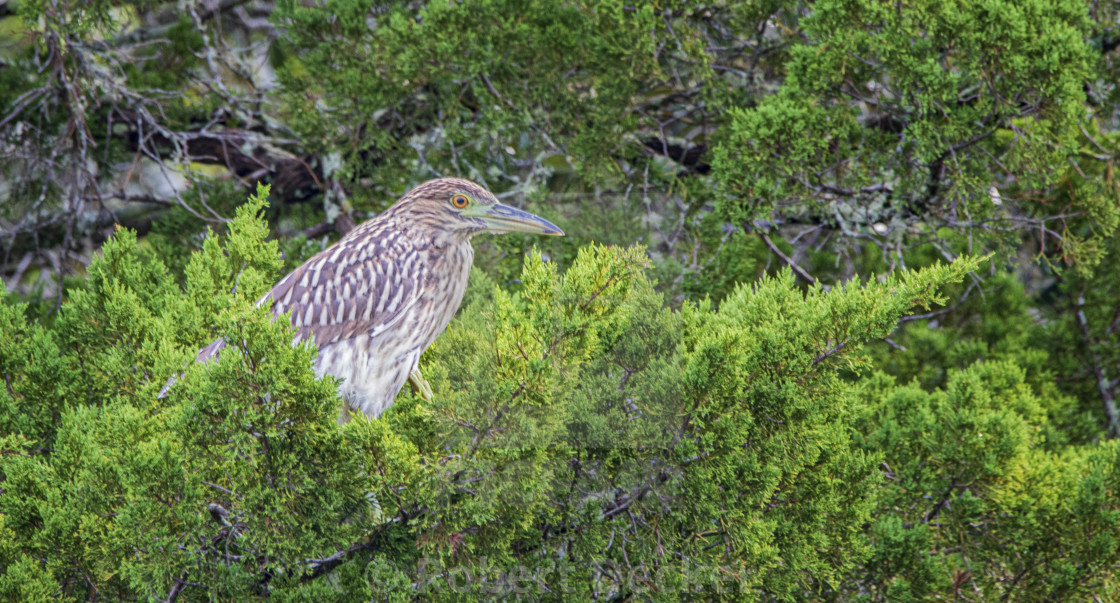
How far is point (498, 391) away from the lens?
6.71 ft

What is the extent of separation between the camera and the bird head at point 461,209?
10.7 feet

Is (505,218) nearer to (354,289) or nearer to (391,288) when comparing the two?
(391,288)

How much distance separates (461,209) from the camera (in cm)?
333

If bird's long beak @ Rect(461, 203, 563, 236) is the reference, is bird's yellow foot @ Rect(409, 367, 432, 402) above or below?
below

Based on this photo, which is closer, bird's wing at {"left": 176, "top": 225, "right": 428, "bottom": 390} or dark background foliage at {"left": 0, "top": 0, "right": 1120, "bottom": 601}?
dark background foliage at {"left": 0, "top": 0, "right": 1120, "bottom": 601}

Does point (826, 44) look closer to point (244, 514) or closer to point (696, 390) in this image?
point (696, 390)

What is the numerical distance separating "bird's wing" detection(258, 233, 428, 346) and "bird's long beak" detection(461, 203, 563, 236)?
10.6 inches

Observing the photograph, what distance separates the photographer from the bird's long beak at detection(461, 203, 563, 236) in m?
3.12

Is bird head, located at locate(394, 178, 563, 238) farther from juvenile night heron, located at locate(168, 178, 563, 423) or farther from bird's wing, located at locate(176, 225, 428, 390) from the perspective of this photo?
bird's wing, located at locate(176, 225, 428, 390)

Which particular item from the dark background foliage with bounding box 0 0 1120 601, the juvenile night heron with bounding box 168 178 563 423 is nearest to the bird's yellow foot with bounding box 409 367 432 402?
the juvenile night heron with bounding box 168 178 563 423

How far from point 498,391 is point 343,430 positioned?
38cm

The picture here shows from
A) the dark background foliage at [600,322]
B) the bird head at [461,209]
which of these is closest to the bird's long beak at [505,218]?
the bird head at [461,209]

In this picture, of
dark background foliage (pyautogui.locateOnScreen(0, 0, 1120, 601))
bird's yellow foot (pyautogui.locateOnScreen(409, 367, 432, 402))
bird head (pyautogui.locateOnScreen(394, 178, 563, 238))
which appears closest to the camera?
dark background foliage (pyautogui.locateOnScreen(0, 0, 1120, 601))

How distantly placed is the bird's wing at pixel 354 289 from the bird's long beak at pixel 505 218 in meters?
0.27
